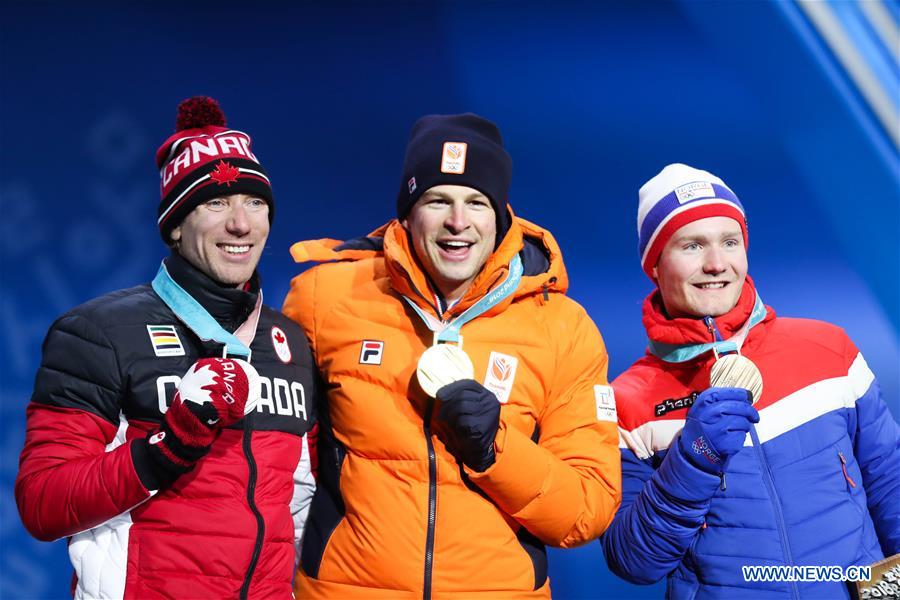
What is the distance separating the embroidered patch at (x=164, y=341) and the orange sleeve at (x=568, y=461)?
77 centimetres

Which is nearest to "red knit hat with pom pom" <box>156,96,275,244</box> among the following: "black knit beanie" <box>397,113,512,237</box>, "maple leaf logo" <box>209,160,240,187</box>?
"maple leaf logo" <box>209,160,240,187</box>

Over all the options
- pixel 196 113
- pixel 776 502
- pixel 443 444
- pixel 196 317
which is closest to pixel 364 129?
pixel 196 113

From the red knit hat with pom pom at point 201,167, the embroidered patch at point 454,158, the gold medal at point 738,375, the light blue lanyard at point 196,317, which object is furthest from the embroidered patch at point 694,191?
the light blue lanyard at point 196,317

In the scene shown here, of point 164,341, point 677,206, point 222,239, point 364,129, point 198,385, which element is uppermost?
point 364,129

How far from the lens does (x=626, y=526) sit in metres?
2.31

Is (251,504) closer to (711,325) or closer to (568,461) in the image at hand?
(568,461)

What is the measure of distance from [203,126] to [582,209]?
1.95 meters

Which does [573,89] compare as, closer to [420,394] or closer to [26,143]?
[420,394]

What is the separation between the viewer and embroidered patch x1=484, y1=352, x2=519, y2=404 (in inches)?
89.1

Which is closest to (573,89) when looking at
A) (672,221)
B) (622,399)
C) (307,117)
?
(307,117)

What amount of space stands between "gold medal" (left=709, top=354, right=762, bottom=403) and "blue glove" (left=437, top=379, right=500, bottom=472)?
58 centimetres

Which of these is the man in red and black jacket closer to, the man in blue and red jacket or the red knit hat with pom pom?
the red knit hat with pom pom

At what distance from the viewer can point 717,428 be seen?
2.11 metres

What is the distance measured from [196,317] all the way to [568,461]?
100 cm
